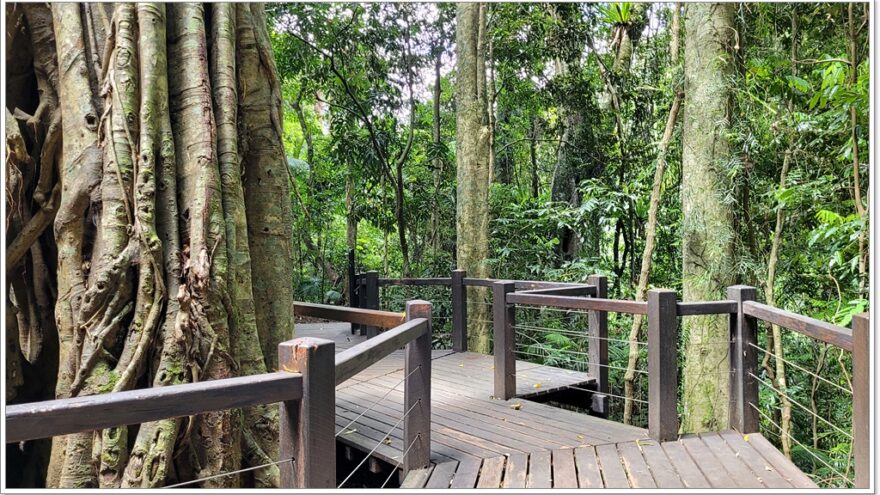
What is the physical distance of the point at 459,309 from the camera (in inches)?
241

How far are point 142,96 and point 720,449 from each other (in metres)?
3.64

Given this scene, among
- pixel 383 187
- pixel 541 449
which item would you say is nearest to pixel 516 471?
pixel 541 449

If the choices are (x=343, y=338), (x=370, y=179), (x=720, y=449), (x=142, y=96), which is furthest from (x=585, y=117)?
(x=142, y=96)

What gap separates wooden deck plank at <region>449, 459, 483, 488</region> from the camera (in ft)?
9.27

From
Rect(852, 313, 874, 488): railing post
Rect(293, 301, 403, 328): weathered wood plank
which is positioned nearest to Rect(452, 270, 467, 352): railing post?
Rect(293, 301, 403, 328): weathered wood plank

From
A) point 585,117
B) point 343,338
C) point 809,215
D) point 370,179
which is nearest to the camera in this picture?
point 809,215

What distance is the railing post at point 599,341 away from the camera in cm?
479

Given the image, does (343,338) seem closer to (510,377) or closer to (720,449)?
(510,377)

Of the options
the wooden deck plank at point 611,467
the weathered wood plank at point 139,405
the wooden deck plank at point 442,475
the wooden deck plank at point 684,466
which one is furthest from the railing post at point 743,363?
the weathered wood plank at point 139,405

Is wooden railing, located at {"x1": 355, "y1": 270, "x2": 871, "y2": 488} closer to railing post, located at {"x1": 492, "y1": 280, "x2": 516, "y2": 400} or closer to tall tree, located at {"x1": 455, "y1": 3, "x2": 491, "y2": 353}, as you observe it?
railing post, located at {"x1": 492, "y1": 280, "x2": 516, "y2": 400}

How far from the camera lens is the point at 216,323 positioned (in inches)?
104

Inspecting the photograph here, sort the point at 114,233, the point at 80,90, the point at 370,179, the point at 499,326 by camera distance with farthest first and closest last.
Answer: the point at 370,179 → the point at 499,326 → the point at 80,90 → the point at 114,233

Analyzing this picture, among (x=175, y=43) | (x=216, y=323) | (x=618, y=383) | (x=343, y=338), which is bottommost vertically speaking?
(x=618, y=383)

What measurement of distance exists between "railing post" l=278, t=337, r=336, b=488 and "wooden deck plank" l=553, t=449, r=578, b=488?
1449mm
